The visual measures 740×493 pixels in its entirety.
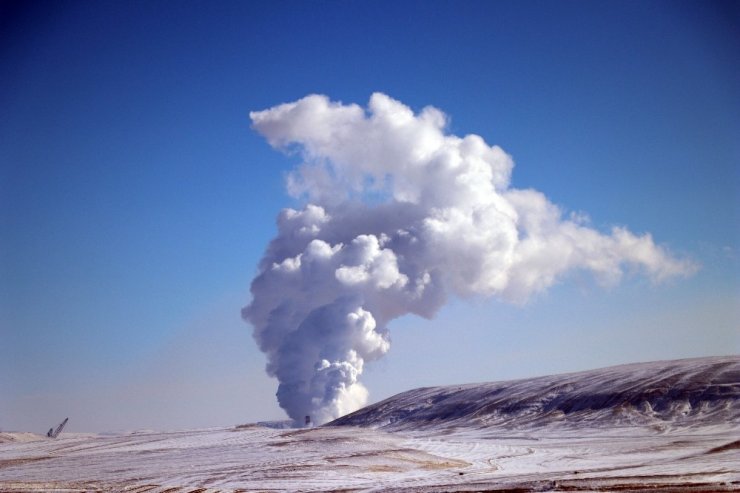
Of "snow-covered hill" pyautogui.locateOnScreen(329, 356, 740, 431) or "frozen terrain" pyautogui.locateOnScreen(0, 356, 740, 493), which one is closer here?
"frozen terrain" pyautogui.locateOnScreen(0, 356, 740, 493)

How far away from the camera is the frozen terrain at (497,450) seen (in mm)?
33094

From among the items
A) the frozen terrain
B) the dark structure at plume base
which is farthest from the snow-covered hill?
the dark structure at plume base

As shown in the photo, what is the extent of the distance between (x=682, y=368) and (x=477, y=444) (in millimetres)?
35670

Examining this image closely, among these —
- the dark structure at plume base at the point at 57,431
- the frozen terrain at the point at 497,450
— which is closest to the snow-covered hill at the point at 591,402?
the frozen terrain at the point at 497,450

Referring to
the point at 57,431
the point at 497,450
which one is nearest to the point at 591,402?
the point at 497,450

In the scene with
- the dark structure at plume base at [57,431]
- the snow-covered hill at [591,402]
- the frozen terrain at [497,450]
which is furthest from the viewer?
the dark structure at plume base at [57,431]

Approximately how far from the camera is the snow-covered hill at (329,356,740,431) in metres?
64.1

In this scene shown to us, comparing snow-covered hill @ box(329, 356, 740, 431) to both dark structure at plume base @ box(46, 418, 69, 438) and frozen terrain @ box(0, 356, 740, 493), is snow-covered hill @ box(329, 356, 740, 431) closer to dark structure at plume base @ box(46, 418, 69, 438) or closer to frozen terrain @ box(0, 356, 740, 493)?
frozen terrain @ box(0, 356, 740, 493)

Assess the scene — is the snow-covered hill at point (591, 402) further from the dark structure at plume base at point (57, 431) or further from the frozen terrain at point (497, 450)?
the dark structure at plume base at point (57, 431)

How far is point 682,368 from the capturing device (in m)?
80.3

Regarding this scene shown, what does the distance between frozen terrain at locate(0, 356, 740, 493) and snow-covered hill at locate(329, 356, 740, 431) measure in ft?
0.69

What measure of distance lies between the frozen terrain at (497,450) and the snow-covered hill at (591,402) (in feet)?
0.69

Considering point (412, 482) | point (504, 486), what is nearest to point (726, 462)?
point (504, 486)

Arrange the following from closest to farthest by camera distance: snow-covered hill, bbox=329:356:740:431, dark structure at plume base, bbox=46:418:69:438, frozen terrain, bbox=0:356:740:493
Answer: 1. frozen terrain, bbox=0:356:740:493
2. snow-covered hill, bbox=329:356:740:431
3. dark structure at plume base, bbox=46:418:69:438
